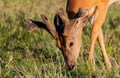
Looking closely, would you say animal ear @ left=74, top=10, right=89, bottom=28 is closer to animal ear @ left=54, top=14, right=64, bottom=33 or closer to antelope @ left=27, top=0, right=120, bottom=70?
antelope @ left=27, top=0, right=120, bottom=70

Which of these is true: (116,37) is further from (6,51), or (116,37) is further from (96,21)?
(6,51)

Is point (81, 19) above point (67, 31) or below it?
above

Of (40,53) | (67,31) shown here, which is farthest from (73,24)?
(40,53)

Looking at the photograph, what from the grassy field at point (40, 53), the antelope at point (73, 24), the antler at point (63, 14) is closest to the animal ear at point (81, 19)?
the antelope at point (73, 24)

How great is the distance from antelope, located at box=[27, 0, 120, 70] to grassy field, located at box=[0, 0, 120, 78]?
0.14 meters

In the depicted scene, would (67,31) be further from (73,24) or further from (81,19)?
(81,19)

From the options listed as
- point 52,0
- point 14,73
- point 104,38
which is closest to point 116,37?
point 104,38

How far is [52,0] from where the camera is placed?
54.2 feet

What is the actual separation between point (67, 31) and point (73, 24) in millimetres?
157

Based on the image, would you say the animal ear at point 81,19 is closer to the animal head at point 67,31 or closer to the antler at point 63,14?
the animal head at point 67,31

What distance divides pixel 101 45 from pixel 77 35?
0.75 m

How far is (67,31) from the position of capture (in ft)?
24.4

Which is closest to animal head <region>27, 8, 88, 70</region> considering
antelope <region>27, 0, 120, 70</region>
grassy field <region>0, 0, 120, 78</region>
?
antelope <region>27, 0, 120, 70</region>

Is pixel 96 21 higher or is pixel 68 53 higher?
pixel 96 21
